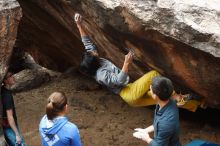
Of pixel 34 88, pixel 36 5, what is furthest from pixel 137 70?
pixel 34 88

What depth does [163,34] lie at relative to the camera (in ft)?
16.7

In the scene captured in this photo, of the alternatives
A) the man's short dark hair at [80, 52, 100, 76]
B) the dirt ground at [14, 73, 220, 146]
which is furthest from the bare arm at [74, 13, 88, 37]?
the dirt ground at [14, 73, 220, 146]

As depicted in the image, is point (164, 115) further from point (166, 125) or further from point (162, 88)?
point (162, 88)

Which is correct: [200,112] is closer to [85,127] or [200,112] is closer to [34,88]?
[85,127]

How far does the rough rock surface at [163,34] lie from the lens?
4887 mm

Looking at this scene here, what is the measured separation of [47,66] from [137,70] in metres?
4.93

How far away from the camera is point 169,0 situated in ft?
16.7

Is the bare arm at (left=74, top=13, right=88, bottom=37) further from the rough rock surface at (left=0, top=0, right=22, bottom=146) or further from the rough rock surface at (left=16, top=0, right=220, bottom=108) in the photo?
the rough rock surface at (left=0, top=0, right=22, bottom=146)

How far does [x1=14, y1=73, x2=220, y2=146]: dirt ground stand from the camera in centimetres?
747

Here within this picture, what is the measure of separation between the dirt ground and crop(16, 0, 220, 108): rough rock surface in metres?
1.32

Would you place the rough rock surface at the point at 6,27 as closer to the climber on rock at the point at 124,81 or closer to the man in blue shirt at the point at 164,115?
the climber on rock at the point at 124,81

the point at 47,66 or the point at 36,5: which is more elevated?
the point at 36,5

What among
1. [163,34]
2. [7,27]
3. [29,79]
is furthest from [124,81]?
[29,79]

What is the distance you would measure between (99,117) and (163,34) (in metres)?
3.60
